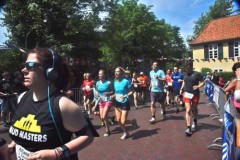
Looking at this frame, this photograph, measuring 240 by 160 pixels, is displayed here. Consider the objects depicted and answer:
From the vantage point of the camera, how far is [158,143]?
7.71 m

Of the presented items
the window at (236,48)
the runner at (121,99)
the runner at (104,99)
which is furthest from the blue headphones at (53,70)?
the window at (236,48)

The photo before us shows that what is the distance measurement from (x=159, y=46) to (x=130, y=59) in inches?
287

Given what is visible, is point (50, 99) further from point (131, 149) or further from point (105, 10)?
point (105, 10)

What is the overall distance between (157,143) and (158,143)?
25 millimetres

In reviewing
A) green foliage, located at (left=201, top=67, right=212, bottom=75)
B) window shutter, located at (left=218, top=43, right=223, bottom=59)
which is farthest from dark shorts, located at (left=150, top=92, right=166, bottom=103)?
Result: window shutter, located at (left=218, top=43, right=223, bottom=59)

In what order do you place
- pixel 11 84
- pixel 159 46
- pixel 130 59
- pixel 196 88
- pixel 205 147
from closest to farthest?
pixel 205 147, pixel 196 88, pixel 11 84, pixel 130 59, pixel 159 46

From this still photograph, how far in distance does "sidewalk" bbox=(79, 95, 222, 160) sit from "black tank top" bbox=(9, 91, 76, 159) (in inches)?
175

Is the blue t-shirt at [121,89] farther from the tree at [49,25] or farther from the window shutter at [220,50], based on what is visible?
the window shutter at [220,50]

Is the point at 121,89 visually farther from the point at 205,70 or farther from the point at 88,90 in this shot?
the point at 205,70

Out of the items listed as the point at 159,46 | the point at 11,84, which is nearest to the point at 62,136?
the point at 11,84

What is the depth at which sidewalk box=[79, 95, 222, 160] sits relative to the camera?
21.8ft

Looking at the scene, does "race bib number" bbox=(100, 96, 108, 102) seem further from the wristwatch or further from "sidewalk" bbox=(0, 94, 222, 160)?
the wristwatch

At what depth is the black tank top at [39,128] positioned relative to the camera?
225 centimetres

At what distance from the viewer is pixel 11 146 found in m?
2.56
